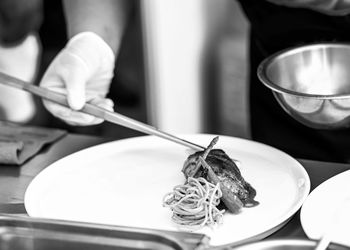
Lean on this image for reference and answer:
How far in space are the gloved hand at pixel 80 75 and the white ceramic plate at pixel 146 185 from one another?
0.12 meters

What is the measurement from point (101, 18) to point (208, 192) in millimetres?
711

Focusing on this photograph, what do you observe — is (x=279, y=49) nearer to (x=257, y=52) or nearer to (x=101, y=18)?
(x=257, y=52)

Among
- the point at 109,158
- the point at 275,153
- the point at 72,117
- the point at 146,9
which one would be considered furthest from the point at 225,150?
the point at 146,9

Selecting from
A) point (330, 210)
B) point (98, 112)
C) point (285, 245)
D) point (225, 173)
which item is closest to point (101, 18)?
point (98, 112)

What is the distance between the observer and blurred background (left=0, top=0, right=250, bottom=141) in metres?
2.82

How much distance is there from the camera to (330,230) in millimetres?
1138

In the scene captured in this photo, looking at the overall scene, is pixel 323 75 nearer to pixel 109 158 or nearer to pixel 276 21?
pixel 276 21

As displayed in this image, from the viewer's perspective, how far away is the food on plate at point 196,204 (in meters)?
1.21

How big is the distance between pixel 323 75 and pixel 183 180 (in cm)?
43

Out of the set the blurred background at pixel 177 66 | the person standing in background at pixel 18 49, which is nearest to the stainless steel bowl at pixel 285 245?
the person standing in background at pixel 18 49

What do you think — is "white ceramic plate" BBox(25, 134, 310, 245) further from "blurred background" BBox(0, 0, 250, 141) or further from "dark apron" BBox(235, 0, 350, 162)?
"blurred background" BBox(0, 0, 250, 141)

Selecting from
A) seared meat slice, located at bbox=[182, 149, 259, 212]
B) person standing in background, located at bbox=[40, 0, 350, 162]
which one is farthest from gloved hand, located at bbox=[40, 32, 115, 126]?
seared meat slice, located at bbox=[182, 149, 259, 212]

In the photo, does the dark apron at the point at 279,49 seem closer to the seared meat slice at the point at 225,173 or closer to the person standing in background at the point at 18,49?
the seared meat slice at the point at 225,173

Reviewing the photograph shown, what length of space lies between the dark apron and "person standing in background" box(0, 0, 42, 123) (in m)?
1.02
